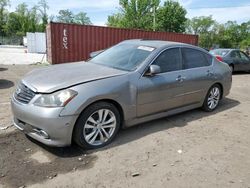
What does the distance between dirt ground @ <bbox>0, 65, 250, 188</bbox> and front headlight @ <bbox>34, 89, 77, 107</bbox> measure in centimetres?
75

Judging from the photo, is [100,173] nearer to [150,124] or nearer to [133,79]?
[133,79]

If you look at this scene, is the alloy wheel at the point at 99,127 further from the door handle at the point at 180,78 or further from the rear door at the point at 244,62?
the rear door at the point at 244,62

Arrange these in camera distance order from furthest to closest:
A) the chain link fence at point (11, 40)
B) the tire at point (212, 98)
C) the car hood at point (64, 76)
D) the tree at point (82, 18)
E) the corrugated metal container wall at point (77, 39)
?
the tree at point (82, 18), the chain link fence at point (11, 40), the corrugated metal container wall at point (77, 39), the tire at point (212, 98), the car hood at point (64, 76)

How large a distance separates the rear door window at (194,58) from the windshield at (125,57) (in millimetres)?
894

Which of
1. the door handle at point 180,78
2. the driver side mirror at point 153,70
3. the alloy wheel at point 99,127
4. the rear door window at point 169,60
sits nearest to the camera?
the alloy wheel at point 99,127

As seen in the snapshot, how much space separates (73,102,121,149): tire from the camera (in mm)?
3605

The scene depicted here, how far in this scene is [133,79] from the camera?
13.6ft

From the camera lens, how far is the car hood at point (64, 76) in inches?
140

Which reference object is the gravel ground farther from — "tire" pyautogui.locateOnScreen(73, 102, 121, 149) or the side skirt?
"tire" pyautogui.locateOnScreen(73, 102, 121, 149)

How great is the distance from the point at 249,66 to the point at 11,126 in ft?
44.3

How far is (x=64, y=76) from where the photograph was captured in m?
3.84

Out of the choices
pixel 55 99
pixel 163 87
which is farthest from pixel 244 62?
pixel 55 99

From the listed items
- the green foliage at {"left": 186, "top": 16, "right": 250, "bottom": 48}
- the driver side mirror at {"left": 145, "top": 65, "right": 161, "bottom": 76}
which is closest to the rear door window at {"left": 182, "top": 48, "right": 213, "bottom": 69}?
the driver side mirror at {"left": 145, "top": 65, "right": 161, "bottom": 76}

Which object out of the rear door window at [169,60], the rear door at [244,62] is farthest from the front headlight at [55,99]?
the rear door at [244,62]
